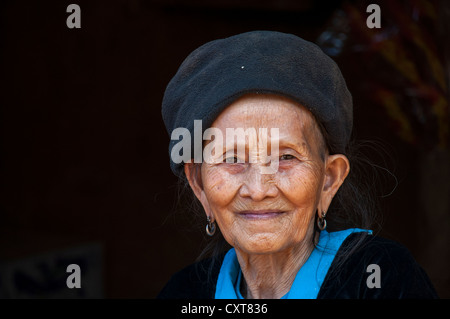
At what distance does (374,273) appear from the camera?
4.43 ft

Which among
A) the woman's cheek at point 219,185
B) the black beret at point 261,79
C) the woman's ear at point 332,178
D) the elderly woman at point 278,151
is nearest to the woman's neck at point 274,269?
the elderly woman at point 278,151

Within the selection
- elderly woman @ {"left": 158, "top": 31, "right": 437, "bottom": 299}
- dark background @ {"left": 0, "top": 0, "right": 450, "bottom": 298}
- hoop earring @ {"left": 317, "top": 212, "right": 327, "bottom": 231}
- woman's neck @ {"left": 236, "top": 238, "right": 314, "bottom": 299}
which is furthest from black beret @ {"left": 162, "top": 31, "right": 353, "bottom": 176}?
dark background @ {"left": 0, "top": 0, "right": 450, "bottom": 298}

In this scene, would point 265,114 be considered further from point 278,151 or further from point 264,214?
point 264,214

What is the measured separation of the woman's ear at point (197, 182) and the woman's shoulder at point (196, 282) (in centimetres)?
25

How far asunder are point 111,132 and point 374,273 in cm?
340

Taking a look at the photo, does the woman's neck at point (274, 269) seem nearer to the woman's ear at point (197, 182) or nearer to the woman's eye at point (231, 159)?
the woman's ear at point (197, 182)

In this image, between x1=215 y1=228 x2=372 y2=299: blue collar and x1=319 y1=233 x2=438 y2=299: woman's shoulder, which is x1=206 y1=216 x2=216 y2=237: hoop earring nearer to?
x1=215 y1=228 x2=372 y2=299: blue collar

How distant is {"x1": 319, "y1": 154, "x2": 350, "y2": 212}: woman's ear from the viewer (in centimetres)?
149

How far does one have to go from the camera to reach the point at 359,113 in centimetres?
391

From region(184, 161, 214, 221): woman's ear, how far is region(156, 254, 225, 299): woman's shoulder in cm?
25

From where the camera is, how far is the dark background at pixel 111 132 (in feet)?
12.6

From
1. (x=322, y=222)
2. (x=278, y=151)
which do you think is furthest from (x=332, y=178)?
(x=278, y=151)

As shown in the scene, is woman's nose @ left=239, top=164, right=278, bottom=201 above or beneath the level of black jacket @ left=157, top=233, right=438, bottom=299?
above
